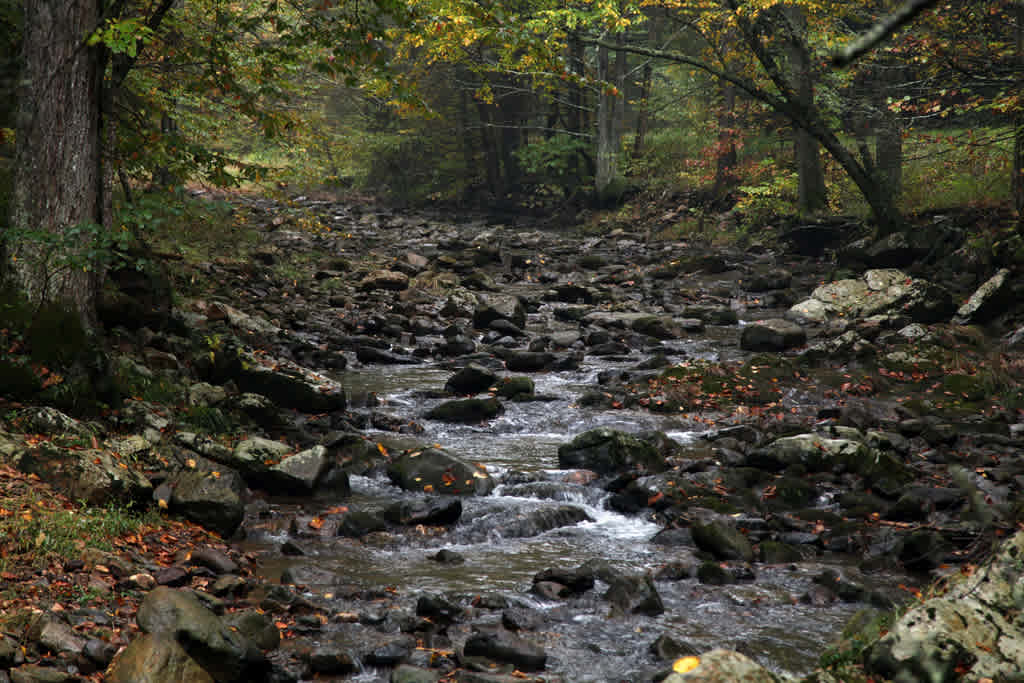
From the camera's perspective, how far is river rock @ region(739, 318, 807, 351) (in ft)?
45.9

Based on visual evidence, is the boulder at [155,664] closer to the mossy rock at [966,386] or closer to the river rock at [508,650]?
the river rock at [508,650]

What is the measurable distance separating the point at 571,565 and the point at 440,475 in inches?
82.6

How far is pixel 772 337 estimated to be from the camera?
46.1 ft

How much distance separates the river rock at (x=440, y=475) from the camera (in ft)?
26.8

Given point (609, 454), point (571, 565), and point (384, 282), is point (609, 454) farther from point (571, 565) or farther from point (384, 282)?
point (384, 282)

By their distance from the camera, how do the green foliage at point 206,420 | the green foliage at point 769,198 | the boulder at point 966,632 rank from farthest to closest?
1. the green foliage at point 769,198
2. the green foliage at point 206,420
3. the boulder at point 966,632

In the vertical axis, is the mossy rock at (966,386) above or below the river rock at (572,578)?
above

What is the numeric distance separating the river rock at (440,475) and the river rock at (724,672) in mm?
4903

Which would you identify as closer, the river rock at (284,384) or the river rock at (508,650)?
the river rock at (508,650)

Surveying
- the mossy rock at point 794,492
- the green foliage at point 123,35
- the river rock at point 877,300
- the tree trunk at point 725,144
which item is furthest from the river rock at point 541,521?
the tree trunk at point 725,144

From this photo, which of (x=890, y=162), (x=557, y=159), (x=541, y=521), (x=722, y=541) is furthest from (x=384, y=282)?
(x=557, y=159)

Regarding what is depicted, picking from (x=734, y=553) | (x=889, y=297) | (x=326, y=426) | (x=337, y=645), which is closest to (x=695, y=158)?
(x=889, y=297)

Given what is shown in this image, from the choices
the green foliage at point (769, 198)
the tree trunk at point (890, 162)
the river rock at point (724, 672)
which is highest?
the tree trunk at point (890, 162)

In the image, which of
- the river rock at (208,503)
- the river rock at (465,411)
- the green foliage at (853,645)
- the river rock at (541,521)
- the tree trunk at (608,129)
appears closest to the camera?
the green foliage at (853,645)
